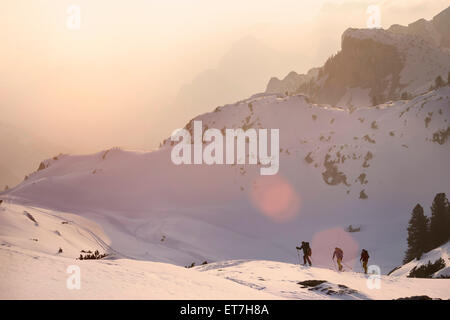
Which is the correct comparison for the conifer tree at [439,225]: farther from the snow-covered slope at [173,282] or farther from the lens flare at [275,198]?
the lens flare at [275,198]

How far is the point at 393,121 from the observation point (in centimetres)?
8694

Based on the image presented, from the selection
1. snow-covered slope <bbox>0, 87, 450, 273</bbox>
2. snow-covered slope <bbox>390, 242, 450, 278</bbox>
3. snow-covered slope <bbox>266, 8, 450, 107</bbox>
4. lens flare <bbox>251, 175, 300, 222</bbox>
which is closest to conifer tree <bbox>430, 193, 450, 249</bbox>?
snow-covered slope <bbox>390, 242, 450, 278</bbox>

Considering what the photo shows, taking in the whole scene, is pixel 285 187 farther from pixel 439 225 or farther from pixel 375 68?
pixel 375 68

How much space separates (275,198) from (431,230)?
43634mm

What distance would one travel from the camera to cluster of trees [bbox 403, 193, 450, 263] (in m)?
37.4

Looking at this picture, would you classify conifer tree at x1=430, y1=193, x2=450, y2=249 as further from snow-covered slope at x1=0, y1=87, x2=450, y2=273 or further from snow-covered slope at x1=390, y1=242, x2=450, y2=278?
snow-covered slope at x1=0, y1=87, x2=450, y2=273

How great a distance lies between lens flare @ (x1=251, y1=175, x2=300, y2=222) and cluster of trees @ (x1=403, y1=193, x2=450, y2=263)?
3489cm

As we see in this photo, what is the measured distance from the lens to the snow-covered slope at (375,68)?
5453 inches

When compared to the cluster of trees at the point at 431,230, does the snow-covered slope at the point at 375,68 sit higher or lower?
higher

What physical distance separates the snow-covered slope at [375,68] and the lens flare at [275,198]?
64.8 m

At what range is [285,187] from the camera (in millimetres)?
82750

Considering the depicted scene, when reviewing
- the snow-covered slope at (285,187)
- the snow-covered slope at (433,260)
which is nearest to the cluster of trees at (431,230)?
the snow-covered slope at (433,260)

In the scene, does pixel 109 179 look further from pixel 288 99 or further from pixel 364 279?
pixel 364 279
